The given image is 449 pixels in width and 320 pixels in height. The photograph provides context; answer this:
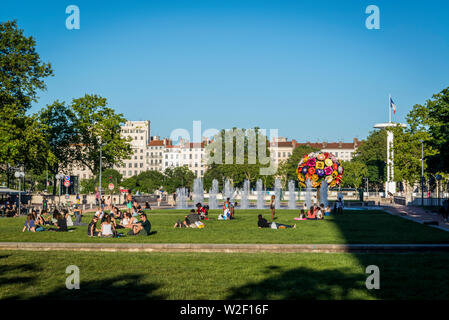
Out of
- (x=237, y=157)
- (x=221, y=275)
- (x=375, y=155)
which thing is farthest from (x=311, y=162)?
(x=375, y=155)

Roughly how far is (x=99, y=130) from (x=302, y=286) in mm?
49201

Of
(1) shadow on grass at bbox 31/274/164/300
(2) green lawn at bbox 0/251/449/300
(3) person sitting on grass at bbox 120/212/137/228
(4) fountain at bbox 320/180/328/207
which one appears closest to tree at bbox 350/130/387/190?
(4) fountain at bbox 320/180/328/207

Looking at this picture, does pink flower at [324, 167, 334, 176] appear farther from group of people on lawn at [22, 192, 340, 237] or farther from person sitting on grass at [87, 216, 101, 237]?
person sitting on grass at [87, 216, 101, 237]

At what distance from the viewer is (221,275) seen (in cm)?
1227

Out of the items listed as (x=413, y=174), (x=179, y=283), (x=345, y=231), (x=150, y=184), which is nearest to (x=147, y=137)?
(x=150, y=184)

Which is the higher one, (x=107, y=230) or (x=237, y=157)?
(x=237, y=157)

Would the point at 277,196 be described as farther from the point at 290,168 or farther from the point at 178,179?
the point at 178,179

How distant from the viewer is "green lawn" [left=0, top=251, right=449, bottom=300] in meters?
10.4

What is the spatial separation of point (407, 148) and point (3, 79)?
4131 cm

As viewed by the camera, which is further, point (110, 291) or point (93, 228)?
point (93, 228)

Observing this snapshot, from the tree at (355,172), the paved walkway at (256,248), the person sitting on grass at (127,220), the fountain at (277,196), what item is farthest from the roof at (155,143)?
the paved walkway at (256,248)

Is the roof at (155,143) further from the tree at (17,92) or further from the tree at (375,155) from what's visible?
the tree at (17,92)
